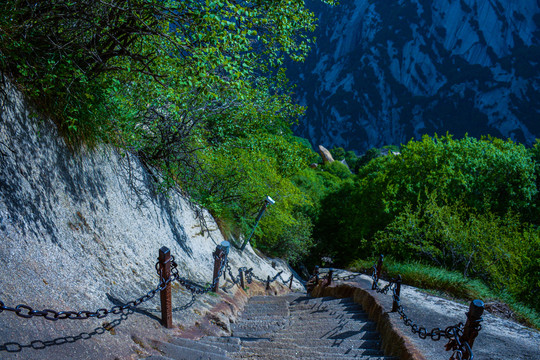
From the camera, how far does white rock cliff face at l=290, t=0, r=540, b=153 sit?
9612 centimetres

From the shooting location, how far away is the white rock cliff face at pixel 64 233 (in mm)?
3443

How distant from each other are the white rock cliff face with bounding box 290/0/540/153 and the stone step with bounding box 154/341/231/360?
106708 mm

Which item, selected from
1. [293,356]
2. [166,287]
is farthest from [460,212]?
[166,287]

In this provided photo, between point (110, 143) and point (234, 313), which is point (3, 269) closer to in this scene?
point (110, 143)

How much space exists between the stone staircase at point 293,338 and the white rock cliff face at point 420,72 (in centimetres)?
10351

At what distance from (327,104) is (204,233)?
129400 millimetres

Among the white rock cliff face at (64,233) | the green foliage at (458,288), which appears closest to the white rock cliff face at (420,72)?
the green foliage at (458,288)

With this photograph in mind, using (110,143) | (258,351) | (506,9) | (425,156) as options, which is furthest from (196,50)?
(506,9)

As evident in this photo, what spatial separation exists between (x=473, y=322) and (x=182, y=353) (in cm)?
306

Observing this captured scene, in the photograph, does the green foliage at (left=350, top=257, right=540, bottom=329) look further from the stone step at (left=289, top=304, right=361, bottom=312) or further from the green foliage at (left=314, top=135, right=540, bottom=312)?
the green foliage at (left=314, top=135, right=540, bottom=312)

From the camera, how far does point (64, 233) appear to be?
4504 millimetres

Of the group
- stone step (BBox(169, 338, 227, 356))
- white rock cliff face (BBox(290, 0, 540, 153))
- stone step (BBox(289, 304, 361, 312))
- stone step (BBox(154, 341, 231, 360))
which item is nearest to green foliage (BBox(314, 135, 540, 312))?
stone step (BBox(289, 304, 361, 312))

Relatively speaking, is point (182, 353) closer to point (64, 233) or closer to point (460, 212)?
point (64, 233)

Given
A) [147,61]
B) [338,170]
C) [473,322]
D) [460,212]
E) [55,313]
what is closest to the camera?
[55,313]
